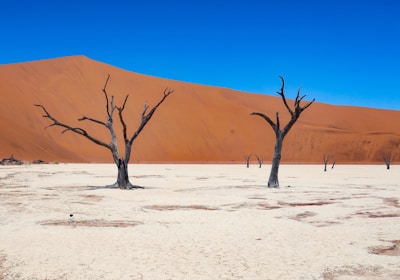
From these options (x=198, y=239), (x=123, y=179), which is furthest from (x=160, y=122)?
(x=198, y=239)

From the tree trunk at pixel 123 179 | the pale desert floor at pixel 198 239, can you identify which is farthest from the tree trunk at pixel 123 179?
the pale desert floor at pixel 198 239

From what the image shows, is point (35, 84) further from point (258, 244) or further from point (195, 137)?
point (258, 244)

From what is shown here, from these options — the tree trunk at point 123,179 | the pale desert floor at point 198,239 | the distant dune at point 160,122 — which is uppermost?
the distant dune at point 160,122

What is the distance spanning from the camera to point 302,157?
76688 mm

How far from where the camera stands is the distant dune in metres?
59.8

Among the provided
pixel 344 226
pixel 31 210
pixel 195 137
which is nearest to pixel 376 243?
pixel 344 226

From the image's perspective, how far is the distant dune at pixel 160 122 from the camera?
59.8 meters

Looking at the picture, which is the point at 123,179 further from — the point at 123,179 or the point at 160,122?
the point at 160,122

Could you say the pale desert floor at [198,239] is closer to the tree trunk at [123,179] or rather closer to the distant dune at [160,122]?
the tree trunk at [123,179]

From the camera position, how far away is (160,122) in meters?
75.2

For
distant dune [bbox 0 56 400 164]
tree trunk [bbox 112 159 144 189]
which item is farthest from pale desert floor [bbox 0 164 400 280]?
distant dune [bbox 0 56 400 164]

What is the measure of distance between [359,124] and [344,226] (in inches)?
3802

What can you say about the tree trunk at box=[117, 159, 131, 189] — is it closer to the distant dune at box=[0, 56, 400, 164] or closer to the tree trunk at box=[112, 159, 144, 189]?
the tree trunk at box=[112, 159, 144, 189]

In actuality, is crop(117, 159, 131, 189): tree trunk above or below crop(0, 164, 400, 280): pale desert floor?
above
